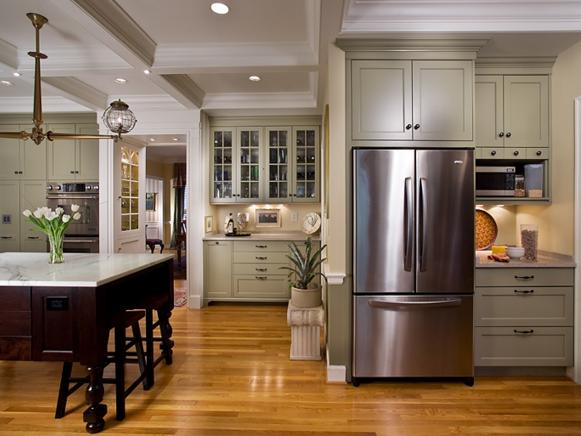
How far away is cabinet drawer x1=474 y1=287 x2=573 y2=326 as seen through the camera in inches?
105

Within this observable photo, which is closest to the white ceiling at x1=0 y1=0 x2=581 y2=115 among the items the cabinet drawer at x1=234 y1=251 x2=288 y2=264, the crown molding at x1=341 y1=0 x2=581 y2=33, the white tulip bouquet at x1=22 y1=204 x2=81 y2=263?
the crown molding at x1=341 y1=0 x2=581 y2=33

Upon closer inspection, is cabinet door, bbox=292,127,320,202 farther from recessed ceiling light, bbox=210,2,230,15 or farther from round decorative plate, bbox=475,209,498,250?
recessed ceiling light, bbox=210,2,230,15

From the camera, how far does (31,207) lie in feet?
15.1

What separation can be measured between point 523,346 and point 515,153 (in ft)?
5.19

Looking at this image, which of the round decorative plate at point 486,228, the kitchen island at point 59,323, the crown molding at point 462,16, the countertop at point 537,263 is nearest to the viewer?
the kitchen island at point 59,323

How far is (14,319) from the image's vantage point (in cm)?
195

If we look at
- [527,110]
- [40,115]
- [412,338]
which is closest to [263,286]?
[412,338]

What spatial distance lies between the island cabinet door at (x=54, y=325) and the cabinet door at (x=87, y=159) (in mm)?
3115

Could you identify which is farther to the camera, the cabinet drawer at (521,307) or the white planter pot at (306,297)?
the white planter pot at (306,297)

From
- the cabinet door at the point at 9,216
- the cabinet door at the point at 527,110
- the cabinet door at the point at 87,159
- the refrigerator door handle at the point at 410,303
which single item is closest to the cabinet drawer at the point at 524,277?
the refrigerator door handle at the point at 410,303

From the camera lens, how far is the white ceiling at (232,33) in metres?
2.39

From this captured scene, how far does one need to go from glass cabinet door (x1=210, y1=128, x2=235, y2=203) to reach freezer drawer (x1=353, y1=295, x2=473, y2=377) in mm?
2951

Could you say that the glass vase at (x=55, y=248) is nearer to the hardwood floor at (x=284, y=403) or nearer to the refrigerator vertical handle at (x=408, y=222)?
the hardwood floor at (x=284, y=403)

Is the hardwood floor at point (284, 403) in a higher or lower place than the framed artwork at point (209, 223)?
lower
